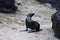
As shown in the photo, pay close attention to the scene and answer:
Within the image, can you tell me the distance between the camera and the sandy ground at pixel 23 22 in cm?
640

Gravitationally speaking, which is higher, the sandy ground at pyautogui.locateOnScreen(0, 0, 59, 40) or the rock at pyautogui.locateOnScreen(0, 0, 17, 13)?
the rock at pyautogui.locateOnScreen(0, 0, 17, 13)

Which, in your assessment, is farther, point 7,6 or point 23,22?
point 7,6

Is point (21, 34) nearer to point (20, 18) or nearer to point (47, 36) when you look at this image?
point (47, 36)

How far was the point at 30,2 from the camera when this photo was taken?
42.0ft

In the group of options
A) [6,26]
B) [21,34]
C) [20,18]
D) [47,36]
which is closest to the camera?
[47,36]

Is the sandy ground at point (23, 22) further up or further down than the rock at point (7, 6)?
further down

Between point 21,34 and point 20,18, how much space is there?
3176 millimetres

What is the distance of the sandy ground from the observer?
6.40 m

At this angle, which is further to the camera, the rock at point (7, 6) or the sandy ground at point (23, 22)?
the rock at point (7, 6)

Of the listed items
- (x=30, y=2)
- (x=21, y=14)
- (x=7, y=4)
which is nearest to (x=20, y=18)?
(x=21, y=14)

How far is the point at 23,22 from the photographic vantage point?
9164 mm

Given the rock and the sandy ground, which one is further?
the rock

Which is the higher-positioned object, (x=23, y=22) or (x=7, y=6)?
(x=7, y=6)

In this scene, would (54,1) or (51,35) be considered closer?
(51,35)
